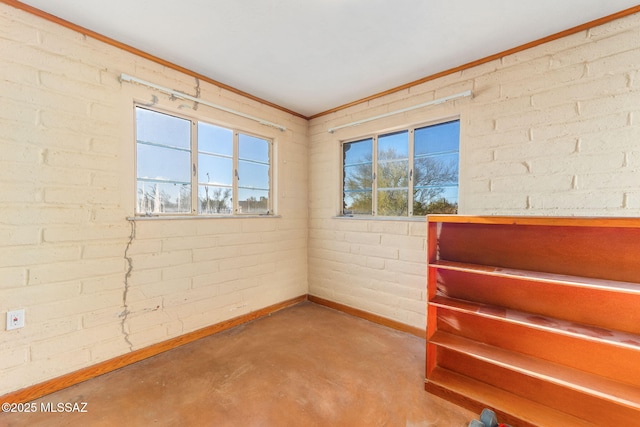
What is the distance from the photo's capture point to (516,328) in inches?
71.1

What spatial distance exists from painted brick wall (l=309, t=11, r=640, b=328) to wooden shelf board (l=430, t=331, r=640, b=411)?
892 mm

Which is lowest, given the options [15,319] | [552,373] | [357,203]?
[552,373]

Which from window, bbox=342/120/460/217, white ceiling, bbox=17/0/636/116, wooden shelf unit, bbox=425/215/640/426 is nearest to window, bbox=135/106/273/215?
white ceiling, bbox=17/0/636/116

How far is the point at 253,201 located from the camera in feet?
10.9

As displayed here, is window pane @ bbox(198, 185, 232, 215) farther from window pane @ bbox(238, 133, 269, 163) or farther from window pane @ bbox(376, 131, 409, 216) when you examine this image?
window pane @ bbox(376, 131, 409, 216)

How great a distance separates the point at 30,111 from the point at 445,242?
316cm

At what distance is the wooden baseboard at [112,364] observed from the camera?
1.82 meters

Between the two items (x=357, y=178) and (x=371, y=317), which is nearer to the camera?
(x=371, y=317)

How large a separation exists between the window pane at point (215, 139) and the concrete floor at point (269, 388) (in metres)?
2.00

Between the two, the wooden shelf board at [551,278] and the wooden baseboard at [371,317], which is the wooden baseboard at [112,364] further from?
the wooden shelf board at [551,278]

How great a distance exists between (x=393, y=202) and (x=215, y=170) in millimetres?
2057

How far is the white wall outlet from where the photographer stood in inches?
69.6

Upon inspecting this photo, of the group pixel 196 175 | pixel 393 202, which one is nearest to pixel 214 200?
pixel 196 175

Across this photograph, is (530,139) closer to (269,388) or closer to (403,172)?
(403,172)
